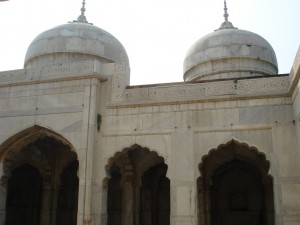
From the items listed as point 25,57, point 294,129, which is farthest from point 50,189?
point 294,129

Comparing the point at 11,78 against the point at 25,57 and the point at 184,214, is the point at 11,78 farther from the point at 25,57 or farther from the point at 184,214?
the point at 184,214

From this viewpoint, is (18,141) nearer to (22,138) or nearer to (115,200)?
(22,138)

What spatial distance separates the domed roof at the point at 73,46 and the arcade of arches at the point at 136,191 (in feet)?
9.99

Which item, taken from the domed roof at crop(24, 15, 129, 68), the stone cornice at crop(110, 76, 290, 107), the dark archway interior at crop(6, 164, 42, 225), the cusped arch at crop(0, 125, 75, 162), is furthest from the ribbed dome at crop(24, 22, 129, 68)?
the dark archway interior at crop(6, 164, 42, 225)

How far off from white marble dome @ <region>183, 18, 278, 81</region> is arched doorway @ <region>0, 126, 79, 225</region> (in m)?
6.05

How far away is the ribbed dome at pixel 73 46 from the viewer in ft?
46.1

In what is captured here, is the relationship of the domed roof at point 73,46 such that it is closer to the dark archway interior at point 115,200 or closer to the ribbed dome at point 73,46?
the ribbed dome at point 73,46

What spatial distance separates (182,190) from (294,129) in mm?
3168

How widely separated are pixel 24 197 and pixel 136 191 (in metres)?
5.31

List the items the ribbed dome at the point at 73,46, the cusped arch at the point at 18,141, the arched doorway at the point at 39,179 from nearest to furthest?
the cusped arch at the point at 18,141, the arched doorway at the point at 39,179, the ribbed dome at the point at 73,46

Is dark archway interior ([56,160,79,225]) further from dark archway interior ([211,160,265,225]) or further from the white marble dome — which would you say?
the white marble dome

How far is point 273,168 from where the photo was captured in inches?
370

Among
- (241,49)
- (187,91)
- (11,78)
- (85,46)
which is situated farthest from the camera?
(241,49)

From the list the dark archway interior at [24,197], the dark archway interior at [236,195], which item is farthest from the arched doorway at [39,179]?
the dark archway interior at [236,195]
